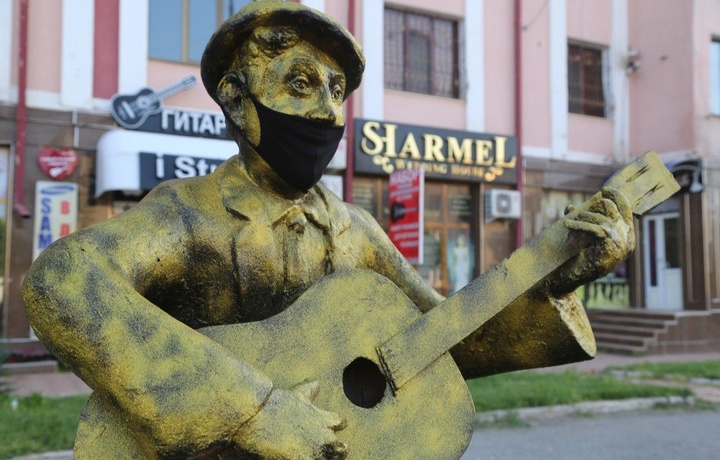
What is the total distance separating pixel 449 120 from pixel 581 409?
6.69 meters

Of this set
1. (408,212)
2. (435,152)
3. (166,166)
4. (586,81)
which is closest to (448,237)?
(435,152)

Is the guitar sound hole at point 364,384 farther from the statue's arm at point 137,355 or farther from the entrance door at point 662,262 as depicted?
the entrance door at point 662,262

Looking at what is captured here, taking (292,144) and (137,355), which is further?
(292,144)

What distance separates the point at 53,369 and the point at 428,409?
29.6 feet

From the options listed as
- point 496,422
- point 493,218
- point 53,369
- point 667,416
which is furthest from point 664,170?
point 493,218

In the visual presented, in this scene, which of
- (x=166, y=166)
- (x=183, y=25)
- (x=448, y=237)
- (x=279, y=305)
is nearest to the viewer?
(x=279, y=305)

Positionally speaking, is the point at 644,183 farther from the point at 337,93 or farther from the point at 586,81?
the point at 586,81

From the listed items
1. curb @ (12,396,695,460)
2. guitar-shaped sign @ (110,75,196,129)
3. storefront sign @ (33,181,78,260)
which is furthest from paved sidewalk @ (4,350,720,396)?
guitar-shaped sign @ (110,75,196,129)

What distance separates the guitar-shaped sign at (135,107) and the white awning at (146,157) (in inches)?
11.4

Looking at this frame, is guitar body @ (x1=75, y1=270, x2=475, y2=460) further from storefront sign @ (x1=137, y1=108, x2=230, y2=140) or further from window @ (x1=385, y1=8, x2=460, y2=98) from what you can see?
window @ (x1=385, y1=8, x2=460, y2=98)

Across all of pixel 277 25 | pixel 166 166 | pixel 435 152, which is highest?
pixel 435 152

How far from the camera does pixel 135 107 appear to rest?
9.88 m

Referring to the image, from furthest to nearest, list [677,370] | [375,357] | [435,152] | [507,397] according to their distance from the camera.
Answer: [435,152]
[677,370]
[507,397]
[375,357]

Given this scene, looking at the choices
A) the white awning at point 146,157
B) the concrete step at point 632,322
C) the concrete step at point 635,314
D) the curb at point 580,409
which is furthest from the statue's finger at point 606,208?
the concrete step at point 635,314
